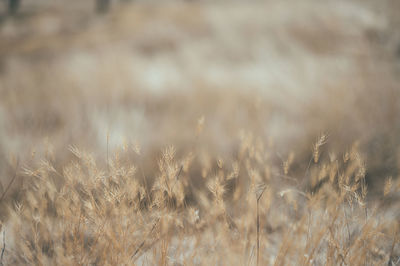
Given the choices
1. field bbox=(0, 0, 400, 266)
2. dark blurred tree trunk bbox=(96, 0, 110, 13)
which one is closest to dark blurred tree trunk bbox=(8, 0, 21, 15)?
field bbox=(0, 0, 400, 266)

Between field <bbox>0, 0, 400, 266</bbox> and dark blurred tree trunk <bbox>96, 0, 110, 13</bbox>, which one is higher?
dark blurred tree trunk <bbox>96, 0, 110, 13</bbox>

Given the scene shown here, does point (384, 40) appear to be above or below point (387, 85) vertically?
above

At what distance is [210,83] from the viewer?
2223 millimetres

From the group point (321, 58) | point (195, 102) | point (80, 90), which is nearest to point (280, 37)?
point (321, 58)

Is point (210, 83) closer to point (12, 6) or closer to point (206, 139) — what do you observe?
point (206, 139)

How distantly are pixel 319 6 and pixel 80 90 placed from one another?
3.60 m

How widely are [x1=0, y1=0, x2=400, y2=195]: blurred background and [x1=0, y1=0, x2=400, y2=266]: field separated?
15 millimetres

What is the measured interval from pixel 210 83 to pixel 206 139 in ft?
2.80

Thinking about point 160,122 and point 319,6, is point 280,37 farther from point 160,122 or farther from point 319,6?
point 160,122

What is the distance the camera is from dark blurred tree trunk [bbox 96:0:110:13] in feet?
15.2

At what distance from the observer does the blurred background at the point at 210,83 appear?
149 centimetres

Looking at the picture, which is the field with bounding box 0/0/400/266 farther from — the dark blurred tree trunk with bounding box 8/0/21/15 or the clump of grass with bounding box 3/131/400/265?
the dark blurred tree trunk with bounding box 8/0/21/15

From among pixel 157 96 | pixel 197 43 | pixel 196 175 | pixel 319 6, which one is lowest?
pixel 196 175

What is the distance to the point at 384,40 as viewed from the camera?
97.9 inches
